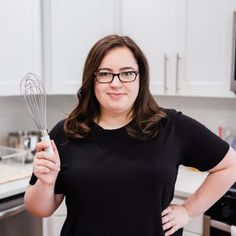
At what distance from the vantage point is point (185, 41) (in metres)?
1.91

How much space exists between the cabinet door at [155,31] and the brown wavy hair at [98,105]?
851 mm

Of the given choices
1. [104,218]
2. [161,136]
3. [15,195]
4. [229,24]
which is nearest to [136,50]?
[161,136]

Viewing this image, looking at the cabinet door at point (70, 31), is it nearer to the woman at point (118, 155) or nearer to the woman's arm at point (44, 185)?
the woman at point (118, 155)

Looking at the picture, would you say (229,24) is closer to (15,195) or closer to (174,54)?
(174,54)

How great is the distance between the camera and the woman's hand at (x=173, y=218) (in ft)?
3.72

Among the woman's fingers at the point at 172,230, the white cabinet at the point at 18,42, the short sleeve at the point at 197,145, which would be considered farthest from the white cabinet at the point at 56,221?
the short sleeve at the point at 197,145

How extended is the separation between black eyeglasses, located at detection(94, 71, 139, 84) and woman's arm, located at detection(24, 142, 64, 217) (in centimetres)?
25

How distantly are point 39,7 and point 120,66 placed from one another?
47.7 inches

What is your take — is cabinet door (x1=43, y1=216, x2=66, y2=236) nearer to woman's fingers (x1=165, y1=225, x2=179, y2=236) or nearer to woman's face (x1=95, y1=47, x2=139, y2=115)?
woman's fingers (x1=165, y1=225, x2=179, y2=236)

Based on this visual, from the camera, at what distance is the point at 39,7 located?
206cm

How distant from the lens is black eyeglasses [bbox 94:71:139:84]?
106 cm

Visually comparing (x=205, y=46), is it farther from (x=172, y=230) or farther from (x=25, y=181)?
(x=25, y=181)

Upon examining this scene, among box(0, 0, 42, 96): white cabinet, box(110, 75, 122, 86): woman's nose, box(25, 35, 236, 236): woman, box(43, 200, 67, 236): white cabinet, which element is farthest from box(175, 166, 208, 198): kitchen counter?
box(0, 0, 42, 96): white cabinet

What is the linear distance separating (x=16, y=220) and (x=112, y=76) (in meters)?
1.08
